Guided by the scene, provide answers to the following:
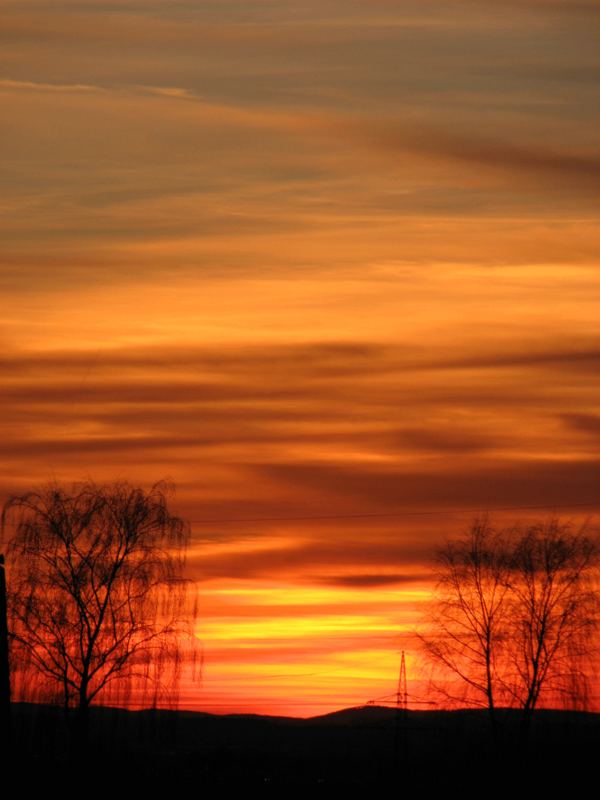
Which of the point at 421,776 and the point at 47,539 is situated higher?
the point at 47,539

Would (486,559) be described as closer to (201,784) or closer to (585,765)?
(585,765)

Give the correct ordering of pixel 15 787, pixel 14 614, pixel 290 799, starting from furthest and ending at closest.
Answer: pixel 14 614
pixel 290 799
pixel 15 787

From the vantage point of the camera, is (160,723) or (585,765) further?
(585,765)

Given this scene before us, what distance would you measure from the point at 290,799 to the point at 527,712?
22.6 m

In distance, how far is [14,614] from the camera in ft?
229

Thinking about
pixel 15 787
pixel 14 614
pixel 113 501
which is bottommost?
pixel 15 787

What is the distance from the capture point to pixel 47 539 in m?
71.2

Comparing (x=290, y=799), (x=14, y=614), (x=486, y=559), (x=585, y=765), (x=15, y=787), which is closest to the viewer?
(x=15, y=787)

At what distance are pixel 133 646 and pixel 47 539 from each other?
5.94 metres

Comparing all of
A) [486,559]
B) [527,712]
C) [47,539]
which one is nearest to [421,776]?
[527,712]

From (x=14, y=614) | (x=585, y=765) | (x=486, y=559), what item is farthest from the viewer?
(x=486, y=559)

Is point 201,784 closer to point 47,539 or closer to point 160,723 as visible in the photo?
point 160,723

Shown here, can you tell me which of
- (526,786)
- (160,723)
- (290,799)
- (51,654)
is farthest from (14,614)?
(526,786)

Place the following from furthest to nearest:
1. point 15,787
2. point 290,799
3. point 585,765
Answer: point 585,765
point 290,799
point 15,787
